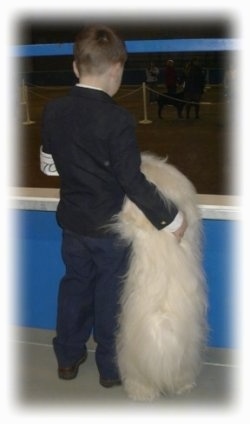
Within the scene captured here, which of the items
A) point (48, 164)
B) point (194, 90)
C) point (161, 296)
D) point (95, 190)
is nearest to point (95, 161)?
point (95, 190)

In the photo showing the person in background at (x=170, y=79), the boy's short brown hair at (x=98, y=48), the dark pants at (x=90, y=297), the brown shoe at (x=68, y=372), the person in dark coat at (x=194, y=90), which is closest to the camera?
the boy's short brown hair at (x=98, y=48)

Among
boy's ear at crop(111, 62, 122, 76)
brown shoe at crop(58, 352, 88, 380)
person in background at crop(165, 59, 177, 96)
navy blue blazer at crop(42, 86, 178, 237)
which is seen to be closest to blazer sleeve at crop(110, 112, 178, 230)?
navy blue blazer at crop(42, 86, 178, 237)

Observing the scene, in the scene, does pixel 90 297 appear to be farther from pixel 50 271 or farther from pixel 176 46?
pixel 176 46

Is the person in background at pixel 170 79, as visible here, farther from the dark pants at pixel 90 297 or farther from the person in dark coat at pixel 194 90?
the dark pants at pixel 90 297

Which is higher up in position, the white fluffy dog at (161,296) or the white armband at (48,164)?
the white armband at (48,164)

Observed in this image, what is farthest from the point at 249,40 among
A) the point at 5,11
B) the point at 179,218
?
the point at 5,11

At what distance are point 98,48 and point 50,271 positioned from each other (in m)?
0.91

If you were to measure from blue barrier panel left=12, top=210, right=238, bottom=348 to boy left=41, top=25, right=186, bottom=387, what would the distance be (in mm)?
287

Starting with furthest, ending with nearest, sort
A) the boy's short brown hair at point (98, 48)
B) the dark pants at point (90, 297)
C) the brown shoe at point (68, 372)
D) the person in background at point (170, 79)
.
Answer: the person in background at point (170, 79) → the brown shoe at point (68, 372) → the dark pants at point (90, 297) → the boy's short brown hair at point (98, 48)

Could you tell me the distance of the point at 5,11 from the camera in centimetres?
196

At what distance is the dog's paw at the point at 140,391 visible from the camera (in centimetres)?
173

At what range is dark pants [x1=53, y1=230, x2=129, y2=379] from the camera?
5.66 feet

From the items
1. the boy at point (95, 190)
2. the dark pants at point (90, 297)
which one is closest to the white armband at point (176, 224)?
the boy at point (95, 190)

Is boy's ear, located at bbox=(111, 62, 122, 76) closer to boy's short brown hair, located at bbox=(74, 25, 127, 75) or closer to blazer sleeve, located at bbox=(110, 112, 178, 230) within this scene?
boy's short brown hair, located at bbox=(74, 25, 127, 75)
